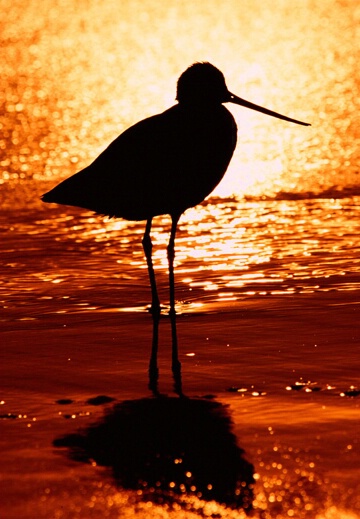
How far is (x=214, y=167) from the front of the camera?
326 inches

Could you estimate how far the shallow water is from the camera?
16.2ft

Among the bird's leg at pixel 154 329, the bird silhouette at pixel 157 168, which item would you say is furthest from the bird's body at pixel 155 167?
the bird's leg at pixel 154 329

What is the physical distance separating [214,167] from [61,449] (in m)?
3.39

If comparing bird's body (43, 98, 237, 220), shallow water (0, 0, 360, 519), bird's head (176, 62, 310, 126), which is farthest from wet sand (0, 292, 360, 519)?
bird's head (176, 62, 310, 126)

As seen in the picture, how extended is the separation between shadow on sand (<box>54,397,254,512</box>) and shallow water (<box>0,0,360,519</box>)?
65 millimetres

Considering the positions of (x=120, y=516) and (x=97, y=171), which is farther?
(x=97, y=171)

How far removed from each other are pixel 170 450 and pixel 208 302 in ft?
9.25

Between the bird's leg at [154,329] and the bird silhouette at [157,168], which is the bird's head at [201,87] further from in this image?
the bird's leg at [154,329]

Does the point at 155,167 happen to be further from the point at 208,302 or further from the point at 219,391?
the point at 219,391

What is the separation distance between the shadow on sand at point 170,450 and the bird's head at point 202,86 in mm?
2998

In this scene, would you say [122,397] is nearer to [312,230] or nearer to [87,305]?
[87,305]

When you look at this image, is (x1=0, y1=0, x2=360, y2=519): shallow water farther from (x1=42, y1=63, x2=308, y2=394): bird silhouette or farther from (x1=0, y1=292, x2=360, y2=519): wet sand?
(x1=42, y1=63, x2=308, y2=394): bird silhouette

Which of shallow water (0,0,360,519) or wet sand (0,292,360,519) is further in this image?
shallow water (0,0,360,519)

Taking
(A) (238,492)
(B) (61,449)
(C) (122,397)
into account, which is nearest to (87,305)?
(C) (122,397)
